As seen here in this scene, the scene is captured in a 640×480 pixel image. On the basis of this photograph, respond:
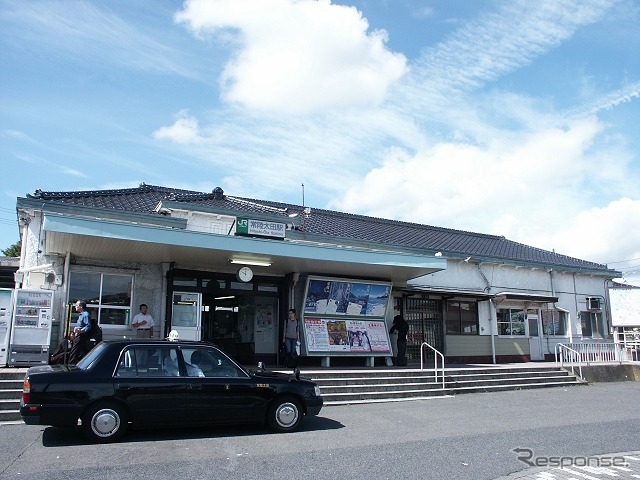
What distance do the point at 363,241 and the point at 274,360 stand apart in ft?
15.6

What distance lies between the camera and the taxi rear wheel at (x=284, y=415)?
29.3 feet

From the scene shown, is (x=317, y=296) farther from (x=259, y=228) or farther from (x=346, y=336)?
(x=259, y=228)

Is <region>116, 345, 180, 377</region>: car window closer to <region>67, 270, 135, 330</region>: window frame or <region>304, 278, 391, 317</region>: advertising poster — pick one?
<region>67, 270, 135, 330</region>: window frame

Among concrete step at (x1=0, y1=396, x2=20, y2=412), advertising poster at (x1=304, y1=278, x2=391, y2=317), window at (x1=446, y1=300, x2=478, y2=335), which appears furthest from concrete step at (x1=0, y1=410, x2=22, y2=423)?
window at (x1=446, y1=300, x2=478, y2=335)

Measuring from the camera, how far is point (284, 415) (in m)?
8.99

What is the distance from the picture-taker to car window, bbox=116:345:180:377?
325 inches

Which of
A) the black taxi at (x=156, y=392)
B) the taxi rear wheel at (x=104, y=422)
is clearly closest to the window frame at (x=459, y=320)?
the black taxi at (x=156, y=392)

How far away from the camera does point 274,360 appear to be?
17.0 meters

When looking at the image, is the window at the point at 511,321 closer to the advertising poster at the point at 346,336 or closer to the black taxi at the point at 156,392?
the advertising poster at the point at 346,336

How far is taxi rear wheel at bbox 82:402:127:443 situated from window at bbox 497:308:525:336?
16.8 meters

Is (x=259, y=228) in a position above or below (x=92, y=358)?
above

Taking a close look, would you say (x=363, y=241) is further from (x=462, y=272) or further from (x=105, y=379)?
(x=105, y=379)

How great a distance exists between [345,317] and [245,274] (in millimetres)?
3682

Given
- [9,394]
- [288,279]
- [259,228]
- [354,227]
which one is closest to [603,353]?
[354,227]
